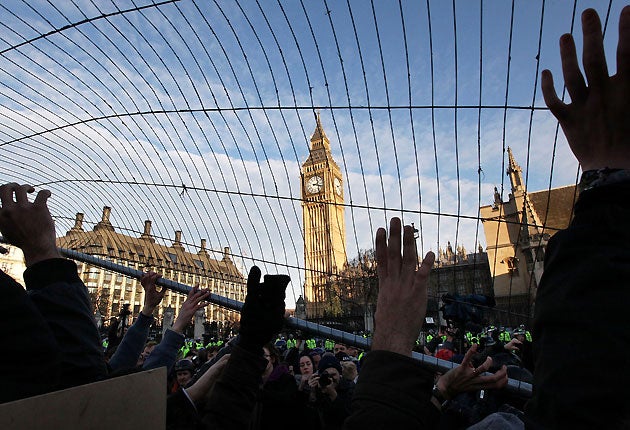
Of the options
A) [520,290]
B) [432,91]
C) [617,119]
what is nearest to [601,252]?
[617,119]

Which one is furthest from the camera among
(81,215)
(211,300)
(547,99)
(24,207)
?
(81,215)

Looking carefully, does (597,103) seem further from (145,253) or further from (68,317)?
(145,253)

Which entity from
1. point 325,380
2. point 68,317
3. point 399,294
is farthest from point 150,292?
point 399,294

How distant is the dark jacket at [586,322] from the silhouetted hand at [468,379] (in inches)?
44.7

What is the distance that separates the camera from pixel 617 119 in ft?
2.95

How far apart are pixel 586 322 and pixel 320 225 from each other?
5708mm

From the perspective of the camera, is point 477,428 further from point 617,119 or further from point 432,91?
point 432,91

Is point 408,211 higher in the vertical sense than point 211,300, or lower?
higher

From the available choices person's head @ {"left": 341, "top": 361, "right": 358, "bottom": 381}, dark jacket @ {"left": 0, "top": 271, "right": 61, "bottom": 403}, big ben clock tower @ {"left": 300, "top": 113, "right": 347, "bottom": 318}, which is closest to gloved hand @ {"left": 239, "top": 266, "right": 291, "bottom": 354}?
dark jacket @ {"left": 0, "top": 271, "right": 61, "bottom": 403}

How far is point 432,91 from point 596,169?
2680 millimetres

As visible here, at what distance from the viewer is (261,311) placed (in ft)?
6.72

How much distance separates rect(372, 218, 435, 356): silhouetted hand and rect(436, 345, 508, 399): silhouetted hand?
829 mm

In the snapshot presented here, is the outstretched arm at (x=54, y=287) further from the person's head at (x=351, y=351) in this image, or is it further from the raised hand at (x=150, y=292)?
the person's head at (x=351, y=351)

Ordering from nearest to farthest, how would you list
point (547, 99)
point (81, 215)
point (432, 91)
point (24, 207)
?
point (547, 99) → point (24, 207) → point (432, 91) → point (81, 215)
